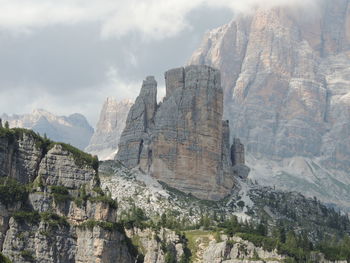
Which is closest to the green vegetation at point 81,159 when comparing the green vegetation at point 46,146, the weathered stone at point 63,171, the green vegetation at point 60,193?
the green vegetation at point 46,146

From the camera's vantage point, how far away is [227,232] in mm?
199125

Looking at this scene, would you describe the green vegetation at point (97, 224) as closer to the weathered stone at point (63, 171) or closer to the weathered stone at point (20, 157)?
the weathered stone at point (63, 171)

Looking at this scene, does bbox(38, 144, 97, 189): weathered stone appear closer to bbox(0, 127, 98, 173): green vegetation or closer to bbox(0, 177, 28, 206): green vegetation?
bbox(0, 127, 98, 173): green vegetation

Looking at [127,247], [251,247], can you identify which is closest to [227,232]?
[251,247]

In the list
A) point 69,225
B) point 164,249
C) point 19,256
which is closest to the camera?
point 19,256

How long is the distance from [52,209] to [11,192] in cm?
729

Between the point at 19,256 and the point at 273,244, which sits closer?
the point at 19,256

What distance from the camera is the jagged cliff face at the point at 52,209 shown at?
450ft

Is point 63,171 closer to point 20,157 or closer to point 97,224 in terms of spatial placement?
point 20,157

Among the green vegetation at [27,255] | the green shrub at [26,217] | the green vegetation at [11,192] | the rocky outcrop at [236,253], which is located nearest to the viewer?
the green vegetation at [27,255]

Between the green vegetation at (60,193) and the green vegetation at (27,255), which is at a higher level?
the green vegetation at (60,193)

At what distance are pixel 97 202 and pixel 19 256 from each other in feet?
57.4

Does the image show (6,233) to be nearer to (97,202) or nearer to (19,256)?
(19,256)

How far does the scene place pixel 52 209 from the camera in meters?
143
